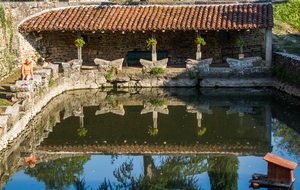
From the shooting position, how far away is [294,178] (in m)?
7.17

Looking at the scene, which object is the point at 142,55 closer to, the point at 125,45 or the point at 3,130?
the point at 125,45

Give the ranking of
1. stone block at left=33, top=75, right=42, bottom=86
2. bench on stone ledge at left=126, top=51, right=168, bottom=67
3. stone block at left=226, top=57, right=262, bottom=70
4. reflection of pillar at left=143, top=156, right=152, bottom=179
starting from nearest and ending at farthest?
reflection of pillar at left=143, top=156, right=152, bottom=179 < stone block at left=33, top=75, right=42, bottom=86 < stone block at left=226, top=57, right=262, bottom=70 < bench on stone ledge at left=126, top=51, right=168, bottom=67

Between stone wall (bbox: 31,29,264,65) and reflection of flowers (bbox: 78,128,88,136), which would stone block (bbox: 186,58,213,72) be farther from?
reflection of flowers (bbox: 78,128,88,136)

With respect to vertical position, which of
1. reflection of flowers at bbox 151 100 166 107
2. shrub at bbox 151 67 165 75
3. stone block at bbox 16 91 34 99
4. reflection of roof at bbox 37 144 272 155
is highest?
shrub at bbox 151 67 165 75

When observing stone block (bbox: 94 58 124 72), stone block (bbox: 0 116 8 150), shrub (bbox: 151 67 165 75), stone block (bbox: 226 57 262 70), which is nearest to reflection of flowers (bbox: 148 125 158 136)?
stone block (bbox: 0 116 8 150)

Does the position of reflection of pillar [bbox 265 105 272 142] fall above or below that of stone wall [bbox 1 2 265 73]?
below

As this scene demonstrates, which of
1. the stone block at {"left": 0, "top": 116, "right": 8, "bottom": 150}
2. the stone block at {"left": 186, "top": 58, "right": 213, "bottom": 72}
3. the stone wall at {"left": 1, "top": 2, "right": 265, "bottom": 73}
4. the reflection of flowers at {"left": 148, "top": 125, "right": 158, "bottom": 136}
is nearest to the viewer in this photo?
the stone block at {"left": 0, "top": 116, "right": 8, "bottom": 150}

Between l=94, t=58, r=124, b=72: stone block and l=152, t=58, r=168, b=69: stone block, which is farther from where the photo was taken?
l=94, t=58, r=124, b=72: stone block

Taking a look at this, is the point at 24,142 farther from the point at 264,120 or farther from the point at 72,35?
the point at 72,35

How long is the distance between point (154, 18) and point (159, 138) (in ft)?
26.8

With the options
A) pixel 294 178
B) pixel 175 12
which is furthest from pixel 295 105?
pixel 175 12

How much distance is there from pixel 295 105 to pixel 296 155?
4538mm

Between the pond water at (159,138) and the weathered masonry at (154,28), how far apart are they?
318 cm

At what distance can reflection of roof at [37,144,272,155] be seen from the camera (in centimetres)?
896
